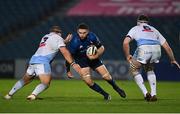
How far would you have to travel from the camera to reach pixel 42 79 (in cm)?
1370

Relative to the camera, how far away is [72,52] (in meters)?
14.1

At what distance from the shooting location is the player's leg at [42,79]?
1364 cm

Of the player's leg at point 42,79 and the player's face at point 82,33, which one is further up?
the player's face at point 82,33

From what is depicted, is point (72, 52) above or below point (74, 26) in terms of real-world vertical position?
below

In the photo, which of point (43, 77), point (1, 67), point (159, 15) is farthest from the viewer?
point (159, 15)

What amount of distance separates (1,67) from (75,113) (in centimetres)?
1503

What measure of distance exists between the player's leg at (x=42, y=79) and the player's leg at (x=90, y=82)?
793 millimetres

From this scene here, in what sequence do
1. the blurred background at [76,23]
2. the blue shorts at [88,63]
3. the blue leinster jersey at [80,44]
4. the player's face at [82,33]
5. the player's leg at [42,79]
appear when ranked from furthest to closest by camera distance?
the blurred background at [76,23], the blue shorts at [88,63], the blue leinster jersey at [80,44], the player's face at [82,33], the player's leg at [42,79]

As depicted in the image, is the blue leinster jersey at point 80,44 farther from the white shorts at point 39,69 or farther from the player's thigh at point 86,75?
the white shorts at point 39,69

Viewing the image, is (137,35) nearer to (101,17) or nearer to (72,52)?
(72,52)

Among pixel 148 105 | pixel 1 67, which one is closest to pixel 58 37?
pixel 148 105

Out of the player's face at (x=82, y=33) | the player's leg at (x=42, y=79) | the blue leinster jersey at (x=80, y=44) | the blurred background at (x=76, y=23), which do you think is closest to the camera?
the player's leg at (x=42, y=79)

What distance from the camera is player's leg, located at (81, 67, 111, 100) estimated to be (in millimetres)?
13861

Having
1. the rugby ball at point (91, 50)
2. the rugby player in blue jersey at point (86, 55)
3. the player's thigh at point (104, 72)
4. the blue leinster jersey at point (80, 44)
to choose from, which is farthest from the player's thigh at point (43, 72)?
the player's thigh at point (104, 72)
